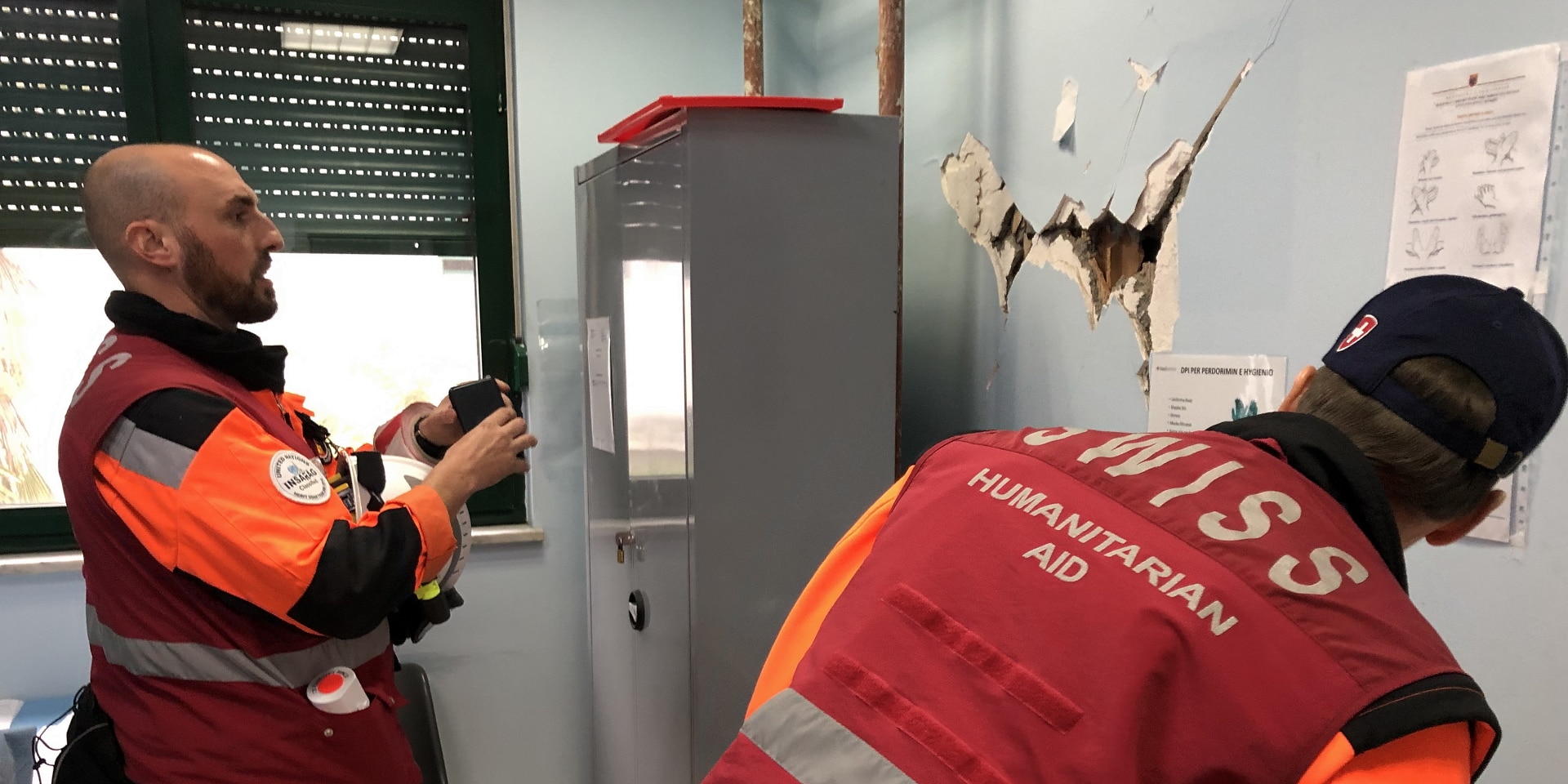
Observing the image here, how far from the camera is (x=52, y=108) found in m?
1.98

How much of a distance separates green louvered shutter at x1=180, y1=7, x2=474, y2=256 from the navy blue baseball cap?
2120 millimetres

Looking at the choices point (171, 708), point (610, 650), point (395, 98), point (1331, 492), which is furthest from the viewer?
point (395, 98)

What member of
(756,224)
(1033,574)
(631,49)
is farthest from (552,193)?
(1033,574)

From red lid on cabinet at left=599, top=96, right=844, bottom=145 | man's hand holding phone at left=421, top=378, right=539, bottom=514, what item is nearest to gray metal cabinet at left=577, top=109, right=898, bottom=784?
red lid on cabinet at left=599, top=96, right=844, bottom=145

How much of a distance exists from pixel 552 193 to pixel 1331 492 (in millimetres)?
2012

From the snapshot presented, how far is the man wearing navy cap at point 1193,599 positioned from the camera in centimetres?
48

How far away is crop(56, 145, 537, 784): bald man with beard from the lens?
43.1 inches

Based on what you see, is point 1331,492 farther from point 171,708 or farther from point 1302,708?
point 171,708

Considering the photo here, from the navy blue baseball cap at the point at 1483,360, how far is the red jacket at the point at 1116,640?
0.43 feet

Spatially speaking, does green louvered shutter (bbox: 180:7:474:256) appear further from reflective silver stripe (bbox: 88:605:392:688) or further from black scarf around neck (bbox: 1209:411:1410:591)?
black scarf around neck (bbox: 1209:411:1410:591)

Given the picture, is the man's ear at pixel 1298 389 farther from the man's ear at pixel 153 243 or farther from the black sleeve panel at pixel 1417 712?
the man's ear at pixel 153 243

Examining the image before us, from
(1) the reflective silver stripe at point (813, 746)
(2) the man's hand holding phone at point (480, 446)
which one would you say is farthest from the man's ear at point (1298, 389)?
(2) the man's hand holding phone at point (480, 446)

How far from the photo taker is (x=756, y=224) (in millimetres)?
1355

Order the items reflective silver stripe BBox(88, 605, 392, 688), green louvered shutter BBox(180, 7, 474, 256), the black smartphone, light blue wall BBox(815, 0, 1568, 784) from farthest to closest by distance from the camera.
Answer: green louvered shutter BBox(180, 7, 474, 256) < the black smartphone < reflective silver stripe BBox(88, 605, 392, 688) < light blue wall BBox(815, 0, 1568, 784)
